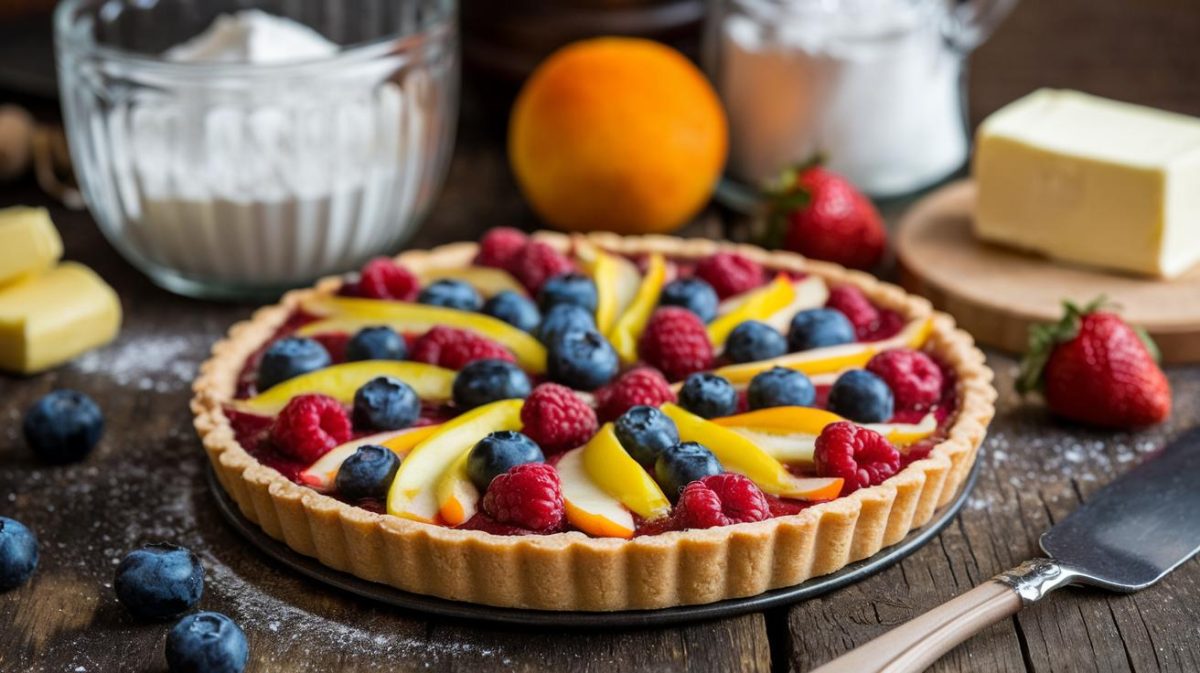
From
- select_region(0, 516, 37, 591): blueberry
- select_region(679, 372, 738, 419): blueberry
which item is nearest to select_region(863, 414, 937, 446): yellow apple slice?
select_region(679, 372, 738, 419): blueberry

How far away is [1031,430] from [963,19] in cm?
130

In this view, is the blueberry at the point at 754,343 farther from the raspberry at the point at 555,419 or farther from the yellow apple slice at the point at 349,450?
the yellow apple slice at the point at 349,450

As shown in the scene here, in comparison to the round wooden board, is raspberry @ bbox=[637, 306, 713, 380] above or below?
above

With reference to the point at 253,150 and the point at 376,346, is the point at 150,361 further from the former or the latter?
the point at 376,346

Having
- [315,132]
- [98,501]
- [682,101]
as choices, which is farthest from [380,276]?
[682,101]

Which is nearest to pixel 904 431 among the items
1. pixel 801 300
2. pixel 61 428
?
pixel 801 300

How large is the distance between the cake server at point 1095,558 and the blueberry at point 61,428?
1590 mm

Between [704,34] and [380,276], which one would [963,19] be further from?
[380,276]

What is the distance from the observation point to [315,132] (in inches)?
129

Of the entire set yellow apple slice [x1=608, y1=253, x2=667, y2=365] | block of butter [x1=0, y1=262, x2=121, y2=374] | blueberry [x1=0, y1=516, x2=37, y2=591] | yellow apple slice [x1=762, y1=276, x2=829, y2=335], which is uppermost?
yellow apple slice [x1=762, y1=276, x2=829, y2=335]

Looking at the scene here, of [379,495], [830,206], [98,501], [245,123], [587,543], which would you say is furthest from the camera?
→ [830,206]

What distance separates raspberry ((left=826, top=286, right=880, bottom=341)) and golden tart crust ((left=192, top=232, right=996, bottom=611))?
0.49 metres

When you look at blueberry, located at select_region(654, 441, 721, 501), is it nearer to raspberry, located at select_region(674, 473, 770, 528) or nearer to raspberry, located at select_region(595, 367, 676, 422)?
raspberry, located at select_region(674, 473, 770, 528)

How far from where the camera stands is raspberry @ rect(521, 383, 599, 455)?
2.41 meters
